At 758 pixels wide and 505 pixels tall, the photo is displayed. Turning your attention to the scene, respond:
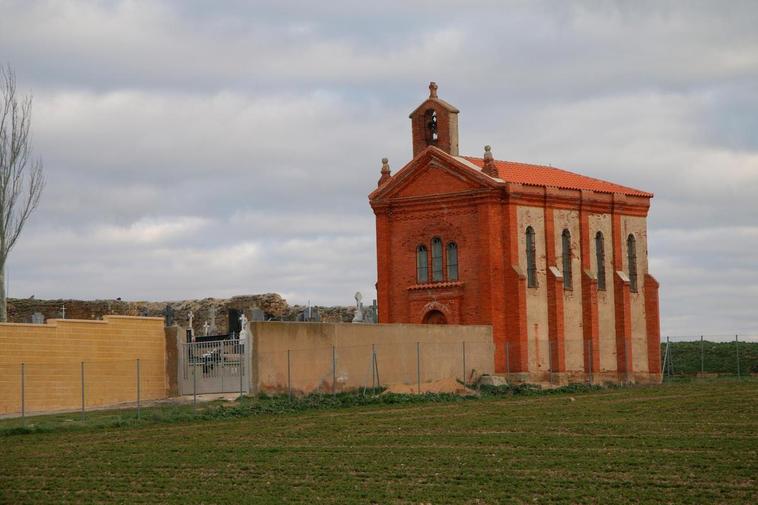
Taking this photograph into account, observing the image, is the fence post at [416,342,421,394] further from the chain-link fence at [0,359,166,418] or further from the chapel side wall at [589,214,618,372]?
the chapel side wall at [589,214,618,372]

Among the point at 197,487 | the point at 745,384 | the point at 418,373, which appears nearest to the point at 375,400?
the point at 418,373

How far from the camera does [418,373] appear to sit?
51.6 m

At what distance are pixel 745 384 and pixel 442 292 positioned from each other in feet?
41.5

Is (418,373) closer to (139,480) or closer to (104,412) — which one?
(104,412)

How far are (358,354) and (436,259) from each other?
9221 mm

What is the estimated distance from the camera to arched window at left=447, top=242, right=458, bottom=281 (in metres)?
58.3

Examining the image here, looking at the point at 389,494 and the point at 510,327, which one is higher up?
the point at 510,327

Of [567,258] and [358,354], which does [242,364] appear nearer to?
[358,354]

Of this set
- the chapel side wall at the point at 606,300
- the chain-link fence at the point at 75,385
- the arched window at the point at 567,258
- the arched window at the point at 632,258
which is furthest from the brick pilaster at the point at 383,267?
the arched window at the point at 632,258

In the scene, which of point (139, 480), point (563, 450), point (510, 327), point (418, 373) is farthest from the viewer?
point (510, 327)

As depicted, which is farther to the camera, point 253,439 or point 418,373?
point 418,373

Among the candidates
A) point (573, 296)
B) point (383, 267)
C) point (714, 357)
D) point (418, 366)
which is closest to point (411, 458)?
point (418, 366)

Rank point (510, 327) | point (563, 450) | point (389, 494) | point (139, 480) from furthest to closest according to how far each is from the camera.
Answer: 1. point (510, 327)
2. point (563, 450)
3. point (139, 480)
4. point (389, 494)

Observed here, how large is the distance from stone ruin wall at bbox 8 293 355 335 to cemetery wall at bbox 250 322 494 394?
56.3 feet
